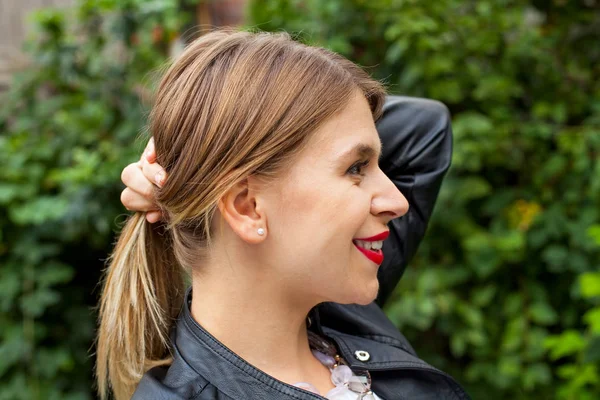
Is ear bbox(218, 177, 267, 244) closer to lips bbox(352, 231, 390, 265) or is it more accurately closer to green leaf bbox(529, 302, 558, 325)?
lips bbox(352, 231, 390, 265)

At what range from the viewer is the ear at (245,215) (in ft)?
4.21

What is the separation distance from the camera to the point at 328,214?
4.18ft

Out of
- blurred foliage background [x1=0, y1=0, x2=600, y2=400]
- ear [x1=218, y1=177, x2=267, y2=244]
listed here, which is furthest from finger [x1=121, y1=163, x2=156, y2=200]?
blurred foliage background [x1=0, y1=0, x2=600, y2=400]

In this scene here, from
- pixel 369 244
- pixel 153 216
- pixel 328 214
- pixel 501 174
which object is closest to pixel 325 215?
pixel 328 214

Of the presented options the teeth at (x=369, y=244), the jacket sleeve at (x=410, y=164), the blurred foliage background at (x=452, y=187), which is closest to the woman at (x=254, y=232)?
the teeth at (x=369, y=244)

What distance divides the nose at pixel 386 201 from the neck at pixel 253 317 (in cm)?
24

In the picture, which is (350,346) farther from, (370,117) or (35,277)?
(35,277)

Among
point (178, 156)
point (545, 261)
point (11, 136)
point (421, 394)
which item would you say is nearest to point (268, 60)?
point (178, 156)

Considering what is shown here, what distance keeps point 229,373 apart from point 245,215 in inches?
11.9

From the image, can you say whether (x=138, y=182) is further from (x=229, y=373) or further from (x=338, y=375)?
(x=338, y=375)

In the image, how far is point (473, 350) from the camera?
3.02 meters

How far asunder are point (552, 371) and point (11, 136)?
2.70m

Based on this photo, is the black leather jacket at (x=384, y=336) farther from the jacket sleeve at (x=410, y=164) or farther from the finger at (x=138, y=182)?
the finger at (x=138, y=182)

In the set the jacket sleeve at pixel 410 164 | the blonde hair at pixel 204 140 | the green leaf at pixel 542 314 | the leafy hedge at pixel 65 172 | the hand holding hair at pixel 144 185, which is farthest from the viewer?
the leafy hedge at pixel 65 172
